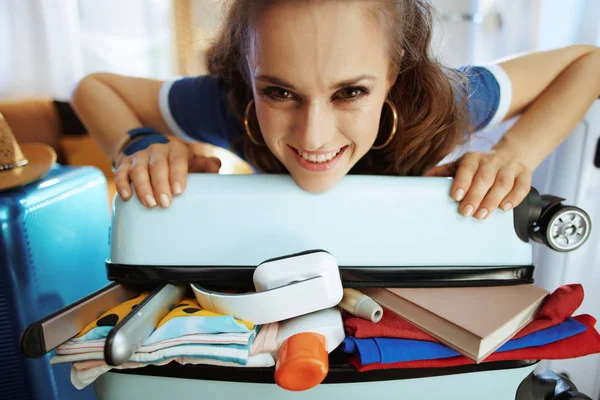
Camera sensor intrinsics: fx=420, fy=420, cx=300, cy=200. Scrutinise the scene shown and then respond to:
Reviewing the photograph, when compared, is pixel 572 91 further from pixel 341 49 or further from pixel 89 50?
pixel 89 50

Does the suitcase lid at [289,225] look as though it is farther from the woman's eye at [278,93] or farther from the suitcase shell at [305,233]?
the woman's eye at [278,93]

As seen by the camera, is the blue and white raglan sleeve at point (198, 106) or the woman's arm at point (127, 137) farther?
the blue and white raglan sleeve at point (198, 106)

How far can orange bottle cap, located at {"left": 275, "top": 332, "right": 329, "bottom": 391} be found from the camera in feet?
1.13

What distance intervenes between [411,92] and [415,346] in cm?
40

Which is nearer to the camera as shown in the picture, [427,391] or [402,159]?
[427,391]

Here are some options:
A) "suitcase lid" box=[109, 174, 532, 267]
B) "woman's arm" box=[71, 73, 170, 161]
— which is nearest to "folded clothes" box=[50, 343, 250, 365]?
"suitcase lid" box=[109, 174, 532, 267]

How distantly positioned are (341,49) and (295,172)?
15 cm

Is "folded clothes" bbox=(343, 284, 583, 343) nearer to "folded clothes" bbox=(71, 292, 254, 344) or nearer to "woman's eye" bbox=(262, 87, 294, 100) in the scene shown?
"folded clothes" bbox=(71, 292, 254, 344)

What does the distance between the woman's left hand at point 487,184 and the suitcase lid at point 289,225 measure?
0.01 metres

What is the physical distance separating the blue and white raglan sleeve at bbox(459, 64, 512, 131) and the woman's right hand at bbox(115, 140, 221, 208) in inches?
18.8

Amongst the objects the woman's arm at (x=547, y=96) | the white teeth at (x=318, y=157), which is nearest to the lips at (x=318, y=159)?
the white teeth at (x=318, y=157)

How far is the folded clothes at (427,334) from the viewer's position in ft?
1.34

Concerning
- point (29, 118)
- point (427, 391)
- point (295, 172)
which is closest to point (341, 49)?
point (295, 172)

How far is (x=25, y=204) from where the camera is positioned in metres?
0.57
